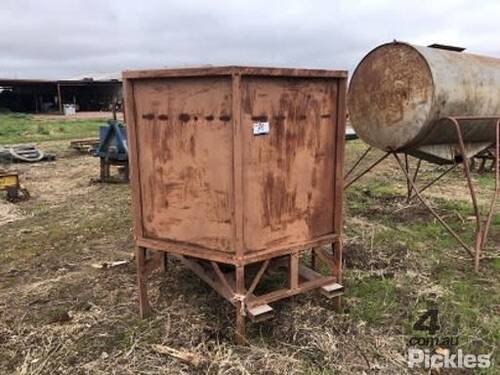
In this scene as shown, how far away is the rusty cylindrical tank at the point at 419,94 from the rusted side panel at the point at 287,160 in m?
1.81

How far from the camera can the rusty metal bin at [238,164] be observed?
3.22 metres

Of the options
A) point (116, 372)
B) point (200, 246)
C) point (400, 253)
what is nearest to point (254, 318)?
point (200, 246)

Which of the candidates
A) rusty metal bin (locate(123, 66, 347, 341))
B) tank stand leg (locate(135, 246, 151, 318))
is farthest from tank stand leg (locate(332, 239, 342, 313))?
tank stand leg (locate(135, 246, 151, 318))

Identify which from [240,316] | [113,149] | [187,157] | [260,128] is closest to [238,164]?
[260,128]

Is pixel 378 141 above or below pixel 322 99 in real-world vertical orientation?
below

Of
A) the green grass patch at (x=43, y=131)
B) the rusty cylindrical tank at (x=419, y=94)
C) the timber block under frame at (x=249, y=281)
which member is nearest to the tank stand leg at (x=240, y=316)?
the timber block under frame at (x=249, y=281)

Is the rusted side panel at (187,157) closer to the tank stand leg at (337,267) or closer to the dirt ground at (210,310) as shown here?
the dirt ground at (210,310)

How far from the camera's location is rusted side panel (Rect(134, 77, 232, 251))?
10.6 ft

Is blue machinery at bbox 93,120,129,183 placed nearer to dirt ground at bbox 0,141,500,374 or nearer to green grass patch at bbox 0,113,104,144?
dirt ground at bbox 0,141,500,374

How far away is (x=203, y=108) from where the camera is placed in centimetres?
326

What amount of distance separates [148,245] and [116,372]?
40.4 inches

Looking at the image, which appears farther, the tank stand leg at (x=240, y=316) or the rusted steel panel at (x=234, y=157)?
the tank stand leg at (x=240, y=316)

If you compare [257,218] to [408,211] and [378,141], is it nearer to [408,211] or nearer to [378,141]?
[378,141]

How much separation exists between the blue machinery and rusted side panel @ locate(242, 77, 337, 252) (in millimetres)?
6851
